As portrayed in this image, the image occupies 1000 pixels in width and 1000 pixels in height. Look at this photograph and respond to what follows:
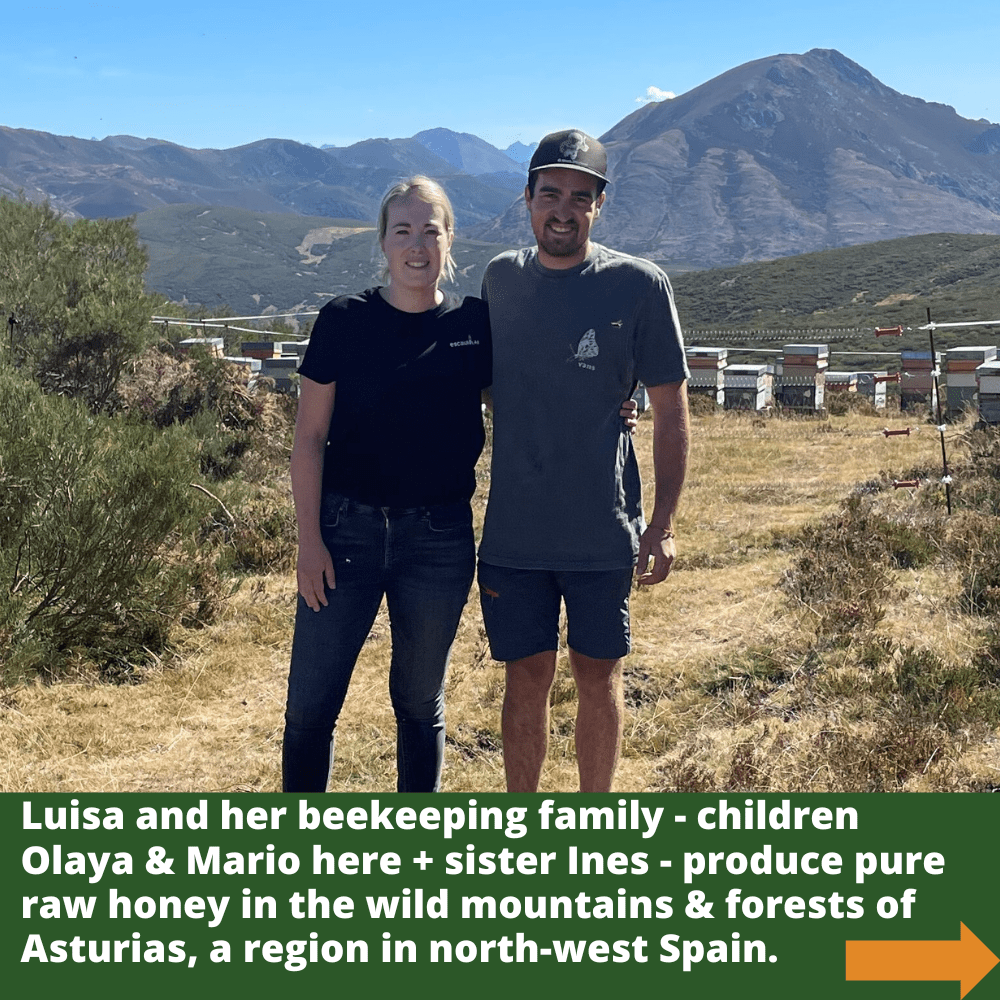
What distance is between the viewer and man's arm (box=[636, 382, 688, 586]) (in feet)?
10.5

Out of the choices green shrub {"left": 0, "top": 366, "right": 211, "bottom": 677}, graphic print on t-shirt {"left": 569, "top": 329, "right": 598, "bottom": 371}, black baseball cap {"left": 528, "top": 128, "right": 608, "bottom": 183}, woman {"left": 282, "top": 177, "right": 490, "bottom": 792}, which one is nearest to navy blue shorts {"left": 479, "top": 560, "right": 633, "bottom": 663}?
woman {"left": 282, "top": 177, "right": 490, "bottom": 792}

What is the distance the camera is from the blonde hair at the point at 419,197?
9.86 ft

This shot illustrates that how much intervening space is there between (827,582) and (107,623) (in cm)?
455

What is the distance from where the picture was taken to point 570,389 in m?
3.07

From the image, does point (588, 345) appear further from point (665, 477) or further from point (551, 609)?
point (551, 609)

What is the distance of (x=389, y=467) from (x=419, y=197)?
787 millimetres

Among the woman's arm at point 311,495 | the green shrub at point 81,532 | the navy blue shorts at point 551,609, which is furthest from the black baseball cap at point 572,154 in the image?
the green shrub at point 81,532

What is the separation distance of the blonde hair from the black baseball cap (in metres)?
0.28

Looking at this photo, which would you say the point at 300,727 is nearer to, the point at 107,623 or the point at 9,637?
the point at 9,637

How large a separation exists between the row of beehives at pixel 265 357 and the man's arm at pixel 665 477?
378 inches

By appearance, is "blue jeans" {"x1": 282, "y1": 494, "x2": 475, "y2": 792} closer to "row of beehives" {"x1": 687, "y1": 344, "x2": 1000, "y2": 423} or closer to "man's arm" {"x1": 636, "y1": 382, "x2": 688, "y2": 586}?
"man's arm" {"x1": 636, "y1": 382, "x2": 688, "y2": 586}

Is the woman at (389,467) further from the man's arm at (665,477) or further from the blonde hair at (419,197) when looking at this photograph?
the man's arm at (665,477)

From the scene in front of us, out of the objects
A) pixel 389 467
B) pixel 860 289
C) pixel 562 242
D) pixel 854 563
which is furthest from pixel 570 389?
pixel 860 289
